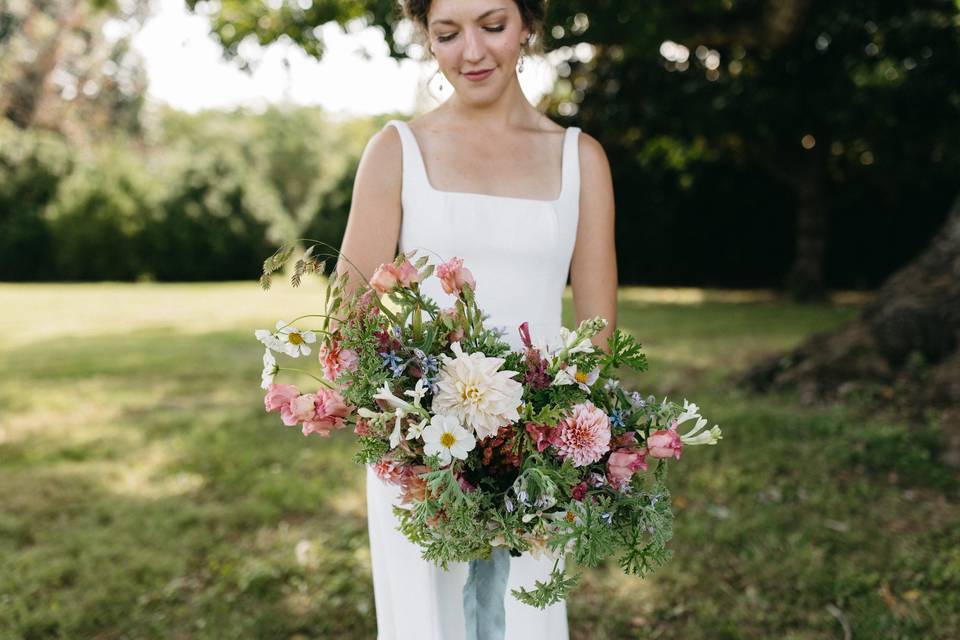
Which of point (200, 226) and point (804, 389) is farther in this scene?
point (200, 226)

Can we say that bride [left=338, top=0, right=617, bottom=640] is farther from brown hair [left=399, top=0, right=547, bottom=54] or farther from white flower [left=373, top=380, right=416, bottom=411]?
white flower [left=373, top=380, right=416, bottom=411]

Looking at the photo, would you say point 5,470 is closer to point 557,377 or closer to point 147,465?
point 147,465

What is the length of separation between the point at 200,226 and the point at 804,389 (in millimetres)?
20421

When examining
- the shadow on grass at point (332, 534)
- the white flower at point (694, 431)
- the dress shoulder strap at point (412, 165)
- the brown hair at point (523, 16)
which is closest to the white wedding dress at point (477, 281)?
the dress shoulder strap at point (412, 165)

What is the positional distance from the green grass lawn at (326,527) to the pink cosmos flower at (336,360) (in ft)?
8.08

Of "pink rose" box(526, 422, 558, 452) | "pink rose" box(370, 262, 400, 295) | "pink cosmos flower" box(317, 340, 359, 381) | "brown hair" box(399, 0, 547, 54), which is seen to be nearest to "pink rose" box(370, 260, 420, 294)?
"pink rose" box(370, 262, 400, 295)

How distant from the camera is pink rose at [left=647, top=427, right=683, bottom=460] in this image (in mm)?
1608

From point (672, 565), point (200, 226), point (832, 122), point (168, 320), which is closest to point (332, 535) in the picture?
point (672, 565)

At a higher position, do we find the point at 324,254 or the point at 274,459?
the point at 324,254

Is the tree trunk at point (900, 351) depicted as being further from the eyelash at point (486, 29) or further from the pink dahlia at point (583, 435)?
the pink dahlia at point (583, 435)

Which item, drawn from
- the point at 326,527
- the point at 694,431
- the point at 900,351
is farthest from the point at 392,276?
the point at 900,351

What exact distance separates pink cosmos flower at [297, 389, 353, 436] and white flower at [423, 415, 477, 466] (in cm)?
22

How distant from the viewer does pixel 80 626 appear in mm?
3791

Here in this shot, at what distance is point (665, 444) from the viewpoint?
1.61m
